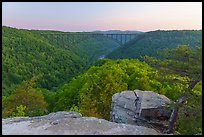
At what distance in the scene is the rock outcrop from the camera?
1436 cm

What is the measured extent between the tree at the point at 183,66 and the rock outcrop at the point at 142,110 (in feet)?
5.83

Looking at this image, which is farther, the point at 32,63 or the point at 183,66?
the point at 32,63

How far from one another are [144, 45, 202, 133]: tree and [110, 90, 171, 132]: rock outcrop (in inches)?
69.9

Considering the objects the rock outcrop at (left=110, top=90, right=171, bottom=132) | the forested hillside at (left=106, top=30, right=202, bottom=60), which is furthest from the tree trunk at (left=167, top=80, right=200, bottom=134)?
the forested hillside at (left=106, top=30, right=202, bottom=60)

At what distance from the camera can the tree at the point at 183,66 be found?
11.4 metres

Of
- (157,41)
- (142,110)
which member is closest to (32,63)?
(157,41)

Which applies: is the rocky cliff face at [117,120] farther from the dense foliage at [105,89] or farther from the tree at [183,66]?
the dense foliage at [105,89]

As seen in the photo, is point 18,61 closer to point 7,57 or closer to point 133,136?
point 7,57

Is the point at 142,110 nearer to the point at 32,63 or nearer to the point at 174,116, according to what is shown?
the point at 174,116

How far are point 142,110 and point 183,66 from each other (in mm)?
3562

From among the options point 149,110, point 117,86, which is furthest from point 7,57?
point 149,110

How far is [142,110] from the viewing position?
14508mm

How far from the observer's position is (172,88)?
2881 centimetres

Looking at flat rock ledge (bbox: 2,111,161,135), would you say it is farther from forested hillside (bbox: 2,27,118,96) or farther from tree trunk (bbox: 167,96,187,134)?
forested hillside (bbox: 2,27,118,96)
